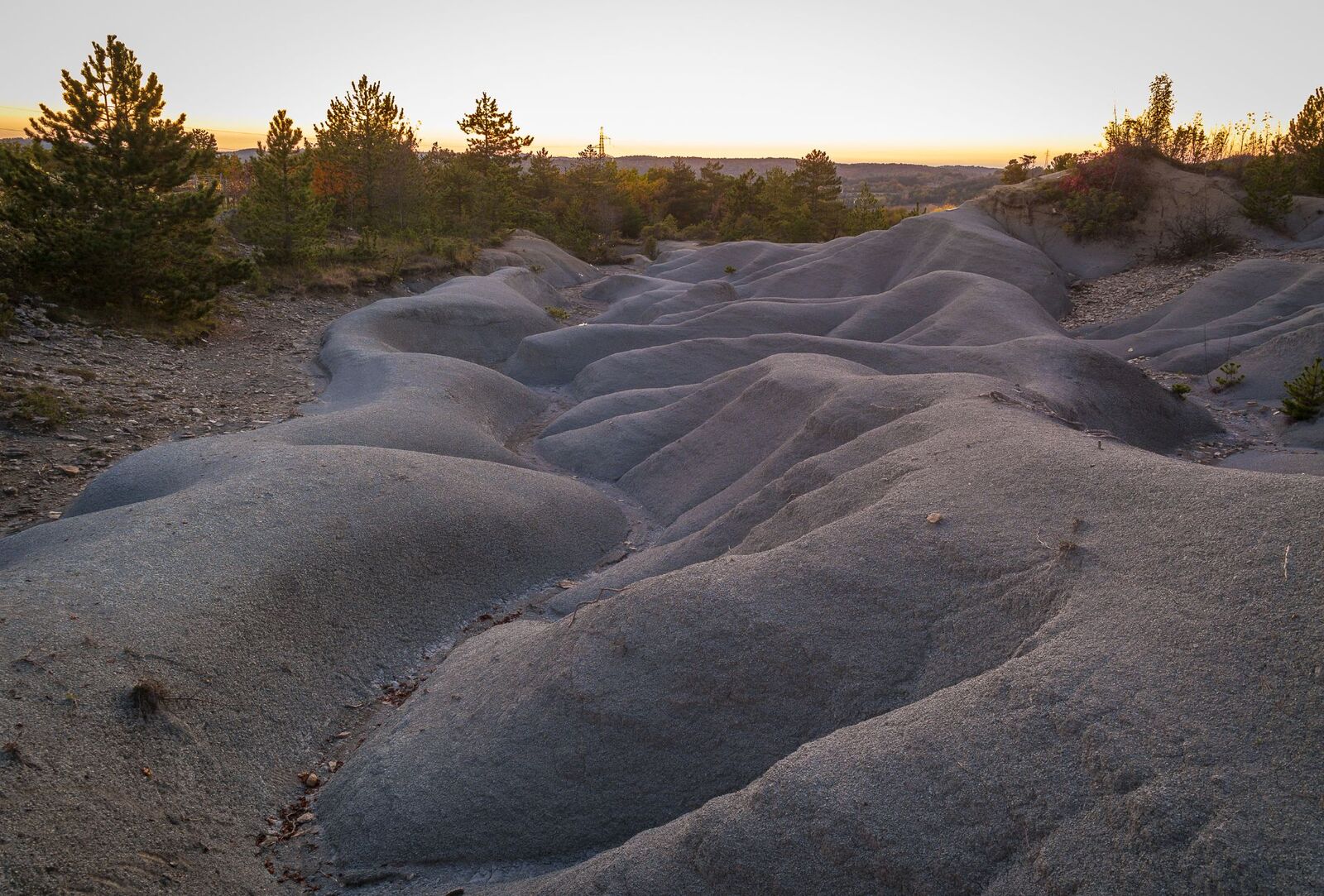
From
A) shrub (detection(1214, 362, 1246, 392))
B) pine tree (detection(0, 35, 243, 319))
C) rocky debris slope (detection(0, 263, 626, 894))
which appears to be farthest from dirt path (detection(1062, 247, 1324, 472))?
pine tree (detection(0, 35, 243, 319))

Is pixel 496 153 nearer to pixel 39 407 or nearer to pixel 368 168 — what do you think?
pixel 368 168

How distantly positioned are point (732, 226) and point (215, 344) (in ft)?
119

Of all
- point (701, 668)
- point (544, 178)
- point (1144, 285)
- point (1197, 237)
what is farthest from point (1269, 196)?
point (544, 178)

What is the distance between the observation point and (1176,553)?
4707 mm

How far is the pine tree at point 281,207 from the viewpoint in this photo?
82.8 feet

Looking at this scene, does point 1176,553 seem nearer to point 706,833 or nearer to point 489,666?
point 706,833

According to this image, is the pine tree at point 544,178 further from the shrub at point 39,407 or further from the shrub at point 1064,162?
the shrub at point 39,407

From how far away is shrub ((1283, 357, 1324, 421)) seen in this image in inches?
504

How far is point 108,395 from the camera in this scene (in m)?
13.5

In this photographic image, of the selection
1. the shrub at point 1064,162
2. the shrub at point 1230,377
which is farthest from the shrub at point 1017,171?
the shrub at point 1230,377

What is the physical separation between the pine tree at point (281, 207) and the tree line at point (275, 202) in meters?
0.05

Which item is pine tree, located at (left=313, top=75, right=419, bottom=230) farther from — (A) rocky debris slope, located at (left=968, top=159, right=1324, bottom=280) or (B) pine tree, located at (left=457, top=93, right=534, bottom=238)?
(A) rocky debris slope, located at (left=968, top=159, right=1324, bottom=280)

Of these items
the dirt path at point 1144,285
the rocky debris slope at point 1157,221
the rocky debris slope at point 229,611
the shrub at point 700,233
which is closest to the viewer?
the rocky debris slope at point 229,611

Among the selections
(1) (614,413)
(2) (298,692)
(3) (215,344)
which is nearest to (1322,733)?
(2) (298,692)
